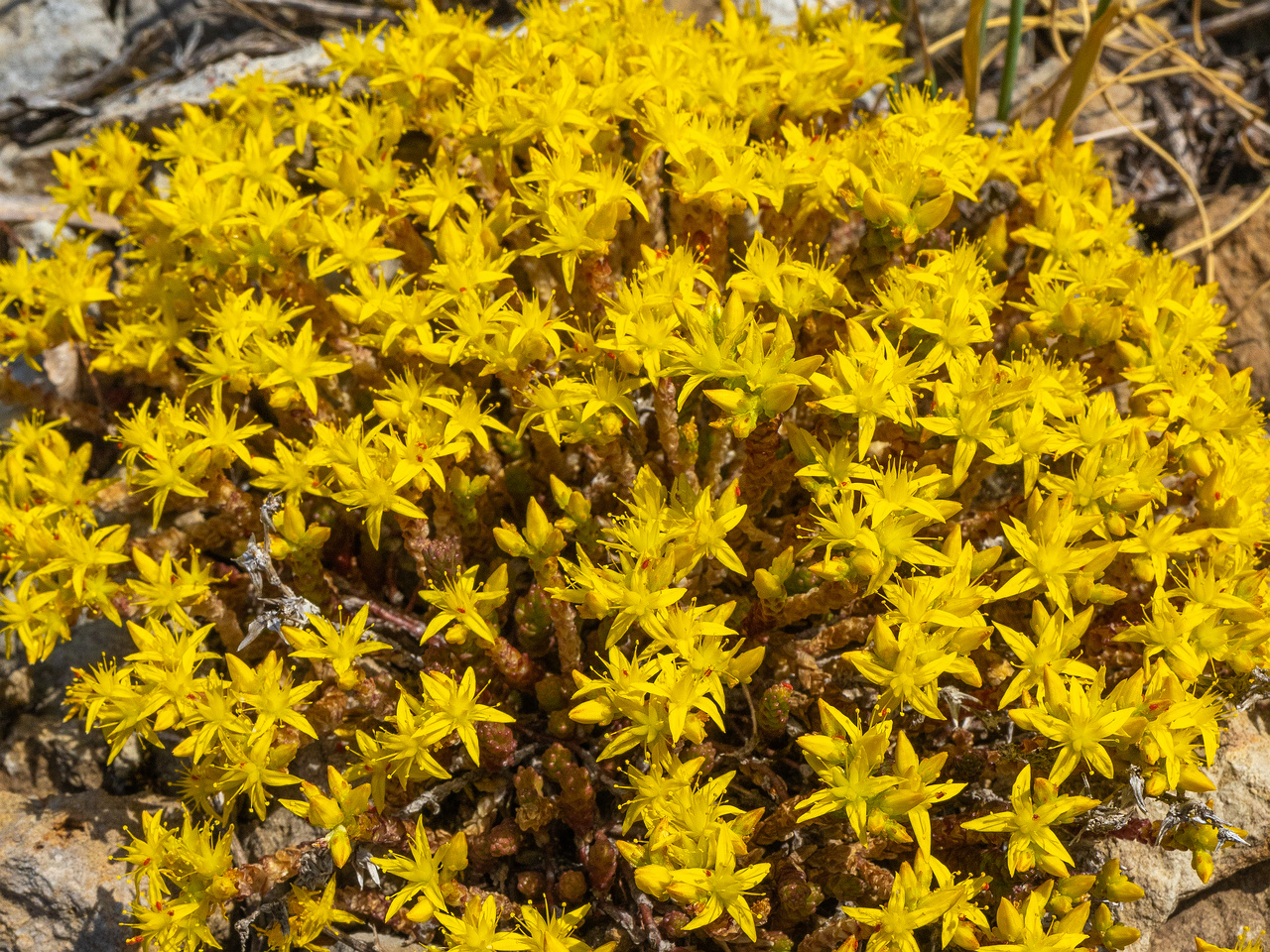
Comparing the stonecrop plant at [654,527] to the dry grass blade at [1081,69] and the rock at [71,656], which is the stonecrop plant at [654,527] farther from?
the dry grass blade at [1081,69]

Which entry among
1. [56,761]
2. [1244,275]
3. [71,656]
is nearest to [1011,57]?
[1244,275]

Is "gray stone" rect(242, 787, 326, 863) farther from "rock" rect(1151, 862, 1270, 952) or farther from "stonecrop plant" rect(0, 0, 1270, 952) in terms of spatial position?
"rock" rect(1151, 862, 1270, 952)

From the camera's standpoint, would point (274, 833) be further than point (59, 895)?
Yes

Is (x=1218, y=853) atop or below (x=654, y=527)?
below

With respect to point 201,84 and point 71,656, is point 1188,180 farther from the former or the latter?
point 71,656

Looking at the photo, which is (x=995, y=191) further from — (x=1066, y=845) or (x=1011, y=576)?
(x=1066, y=845)
